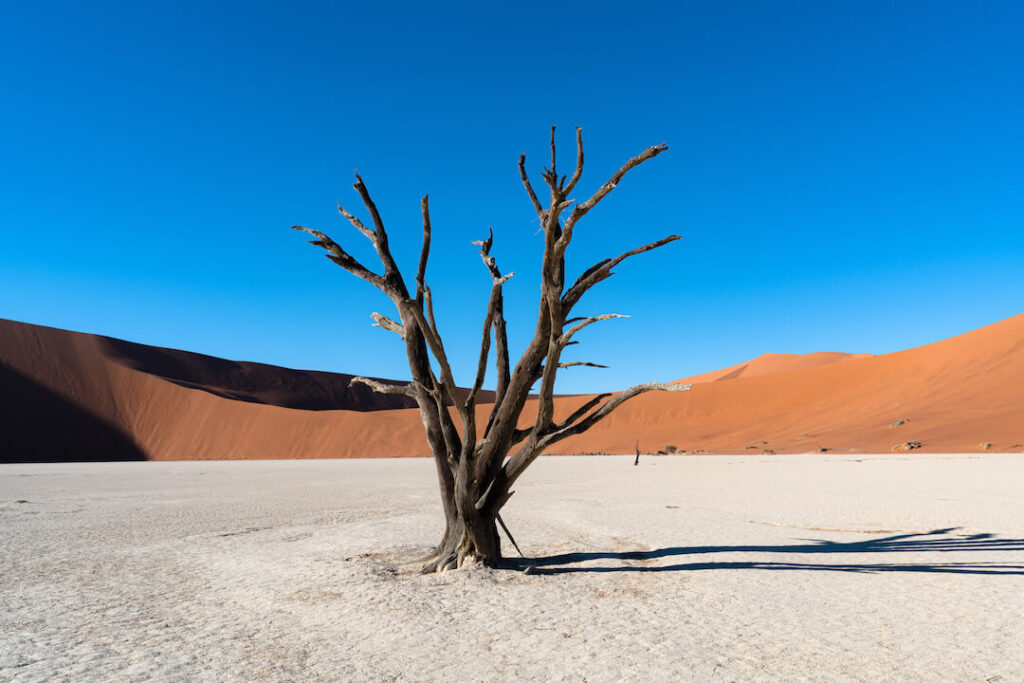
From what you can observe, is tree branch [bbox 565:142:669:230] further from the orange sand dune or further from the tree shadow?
the orange sand dune

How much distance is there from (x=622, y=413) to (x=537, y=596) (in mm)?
47473

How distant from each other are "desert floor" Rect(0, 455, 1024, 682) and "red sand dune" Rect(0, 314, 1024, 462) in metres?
24.9

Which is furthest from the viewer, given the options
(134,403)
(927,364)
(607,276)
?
(134,403)

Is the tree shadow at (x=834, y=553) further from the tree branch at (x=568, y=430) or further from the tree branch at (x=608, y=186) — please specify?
the tree branch at (x=608, y=186)

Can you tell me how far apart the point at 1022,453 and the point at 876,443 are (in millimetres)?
7172

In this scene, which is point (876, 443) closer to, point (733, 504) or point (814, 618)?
point (733, 504)

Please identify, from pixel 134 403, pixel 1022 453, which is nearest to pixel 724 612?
pixel 1022 453

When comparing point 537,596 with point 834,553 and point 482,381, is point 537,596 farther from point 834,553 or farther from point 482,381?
point 834,553

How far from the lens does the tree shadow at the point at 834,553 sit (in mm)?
6363

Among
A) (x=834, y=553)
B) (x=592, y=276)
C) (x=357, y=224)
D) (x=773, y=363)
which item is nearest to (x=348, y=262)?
(x=357, y=224)

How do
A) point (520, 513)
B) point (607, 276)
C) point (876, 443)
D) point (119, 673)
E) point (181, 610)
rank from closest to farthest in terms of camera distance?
point (119, 673) → point (181, 610) → point (607, 276) → point (520, 513) → point (876, 443)

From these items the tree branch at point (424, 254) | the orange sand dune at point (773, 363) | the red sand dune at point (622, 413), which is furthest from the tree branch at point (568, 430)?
the orange sand dune at point (773, 363)

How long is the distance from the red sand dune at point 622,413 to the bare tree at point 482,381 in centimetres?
2860

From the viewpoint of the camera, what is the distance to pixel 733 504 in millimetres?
12023
